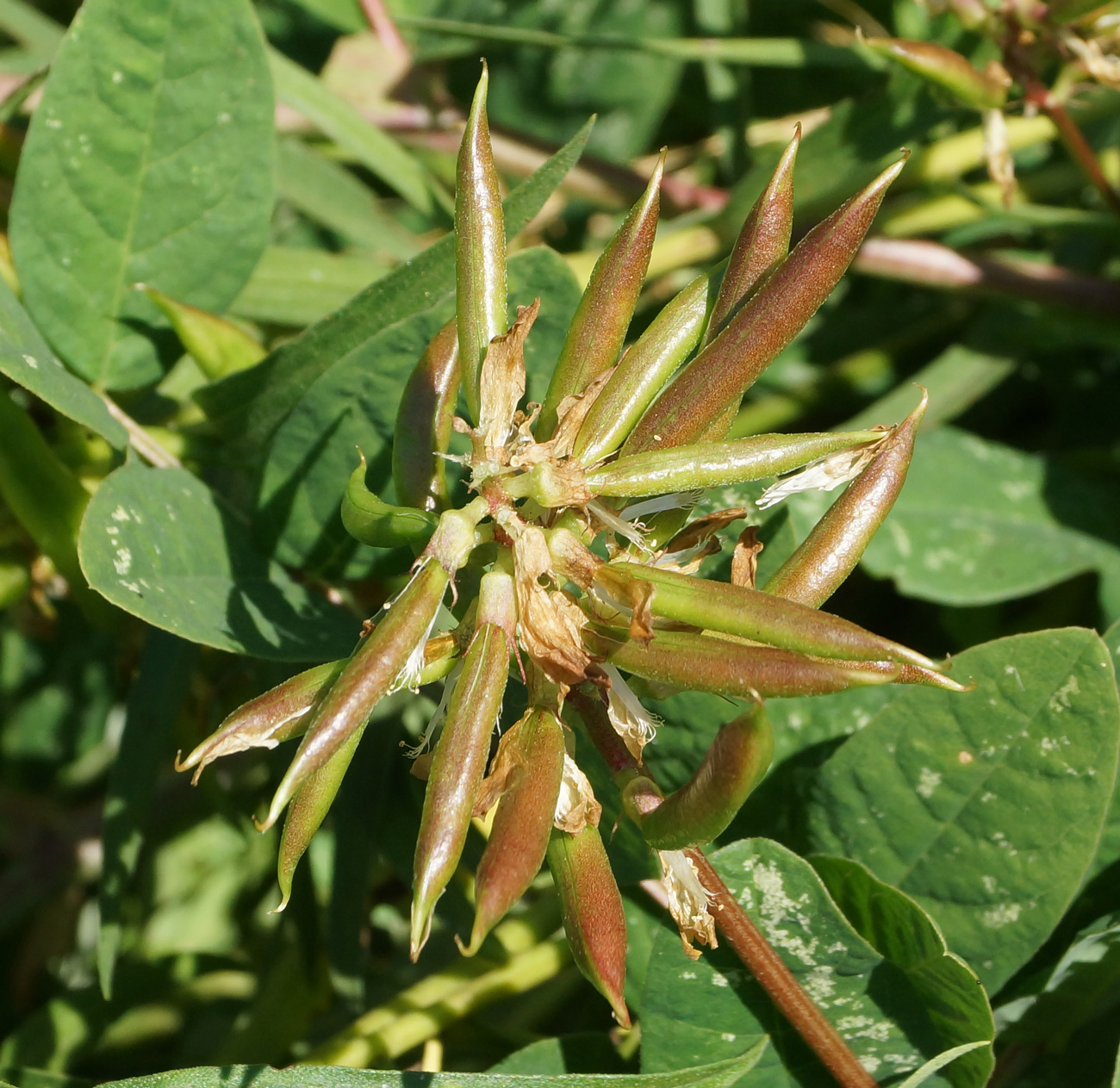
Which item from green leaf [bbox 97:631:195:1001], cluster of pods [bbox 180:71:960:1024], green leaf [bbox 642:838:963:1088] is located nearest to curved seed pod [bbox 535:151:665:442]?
cluster of pods [bbox 180:71:960:1024]

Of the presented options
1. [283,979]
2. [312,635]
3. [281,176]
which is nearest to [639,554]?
[312,635]

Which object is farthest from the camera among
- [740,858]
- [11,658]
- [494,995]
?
[11,658]

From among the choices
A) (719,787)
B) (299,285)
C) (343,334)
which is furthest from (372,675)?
(299,285)

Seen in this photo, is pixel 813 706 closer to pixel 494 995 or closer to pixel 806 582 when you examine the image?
pixel 806 582

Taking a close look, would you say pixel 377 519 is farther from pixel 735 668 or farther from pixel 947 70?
pixel 947 70

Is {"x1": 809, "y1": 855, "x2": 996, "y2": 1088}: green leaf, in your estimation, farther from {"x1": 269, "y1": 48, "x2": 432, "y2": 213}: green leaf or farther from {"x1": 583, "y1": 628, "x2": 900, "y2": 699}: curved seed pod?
{"x1": 269, "y1": 48, "x2": 432, "y2": 213}: green leaf

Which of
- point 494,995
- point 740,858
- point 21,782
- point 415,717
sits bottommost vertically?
point 21,782
